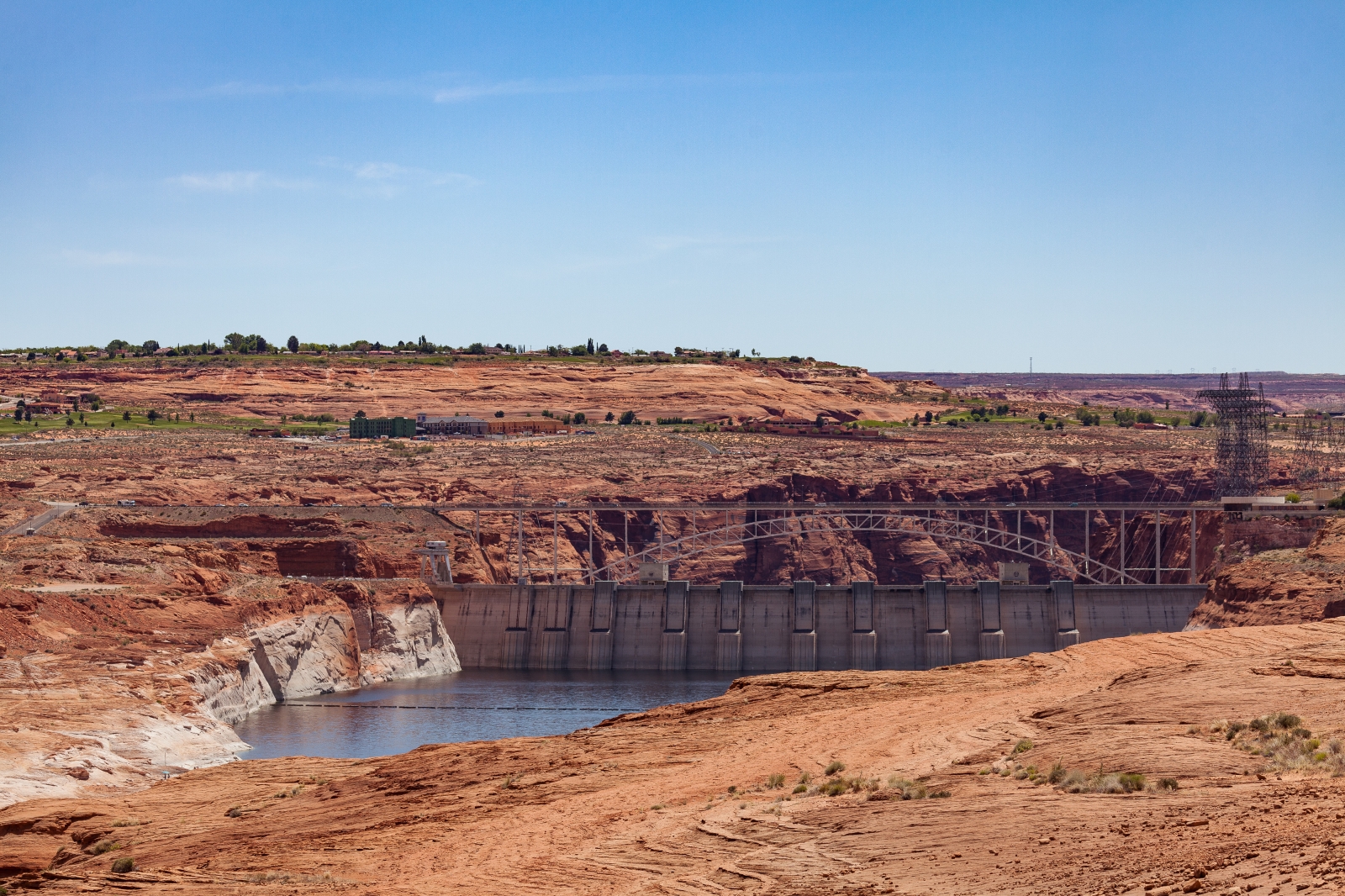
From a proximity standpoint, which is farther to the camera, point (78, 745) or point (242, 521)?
point (242, 521)

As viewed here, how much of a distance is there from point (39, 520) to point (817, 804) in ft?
271

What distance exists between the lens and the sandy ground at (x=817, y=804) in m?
22.7

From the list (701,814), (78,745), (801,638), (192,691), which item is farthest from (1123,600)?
(701,814)

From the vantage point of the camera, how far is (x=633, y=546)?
4840 inches

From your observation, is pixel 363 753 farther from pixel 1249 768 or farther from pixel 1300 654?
pixel 1249 768

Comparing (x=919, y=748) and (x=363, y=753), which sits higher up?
(x=919, y=748)

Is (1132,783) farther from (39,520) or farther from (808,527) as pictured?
(808,527)

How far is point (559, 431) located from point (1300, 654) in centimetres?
13554

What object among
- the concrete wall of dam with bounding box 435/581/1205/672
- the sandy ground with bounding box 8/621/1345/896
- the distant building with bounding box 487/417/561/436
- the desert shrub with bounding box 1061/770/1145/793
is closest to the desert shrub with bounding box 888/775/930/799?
the sandy ground with bounding box 8/621/1345/896

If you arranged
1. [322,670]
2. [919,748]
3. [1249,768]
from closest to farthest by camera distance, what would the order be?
1. [1249,768]
2. [919,748]
3. [322,670]

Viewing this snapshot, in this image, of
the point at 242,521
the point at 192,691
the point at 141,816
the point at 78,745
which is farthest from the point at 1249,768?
the point at 242,521

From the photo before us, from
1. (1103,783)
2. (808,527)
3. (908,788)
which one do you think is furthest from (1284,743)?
(808,527)

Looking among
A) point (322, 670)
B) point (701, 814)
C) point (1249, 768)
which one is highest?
point (1249, 768)

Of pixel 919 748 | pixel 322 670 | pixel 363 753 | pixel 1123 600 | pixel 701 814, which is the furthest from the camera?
pixel 1123 600
